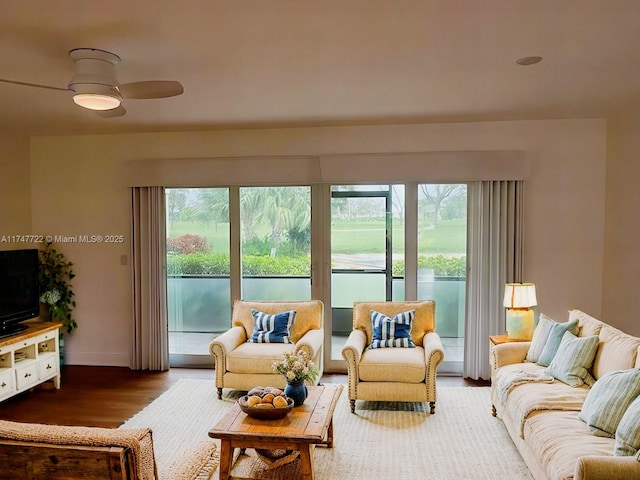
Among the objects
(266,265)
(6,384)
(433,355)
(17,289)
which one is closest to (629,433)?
(433,355)

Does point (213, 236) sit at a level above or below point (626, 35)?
below

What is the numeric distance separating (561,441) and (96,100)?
323cm

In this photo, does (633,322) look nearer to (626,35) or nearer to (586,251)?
(586,251)

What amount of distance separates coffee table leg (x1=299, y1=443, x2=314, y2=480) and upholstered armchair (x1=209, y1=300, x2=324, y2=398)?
137cm

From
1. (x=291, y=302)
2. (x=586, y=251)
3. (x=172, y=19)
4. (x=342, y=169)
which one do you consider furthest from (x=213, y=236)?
(x=586, y=251)

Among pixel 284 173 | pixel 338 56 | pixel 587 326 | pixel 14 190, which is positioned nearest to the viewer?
pixel 338 56

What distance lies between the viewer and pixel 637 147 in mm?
4398

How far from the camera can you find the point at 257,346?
4668 millimetres

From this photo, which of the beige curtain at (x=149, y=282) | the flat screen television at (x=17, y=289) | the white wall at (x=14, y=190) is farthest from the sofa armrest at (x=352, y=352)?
the white wall at (x=14, y=190)

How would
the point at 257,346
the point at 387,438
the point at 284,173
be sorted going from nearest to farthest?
the point at 387,438 < the point at 257,346 < the point at 284,173

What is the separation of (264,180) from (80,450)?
3930 millimetres

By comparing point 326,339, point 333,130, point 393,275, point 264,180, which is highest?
point 333,130

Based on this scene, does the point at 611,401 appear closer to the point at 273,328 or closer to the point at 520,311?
the point at 520,311

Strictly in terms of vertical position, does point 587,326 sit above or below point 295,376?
above
